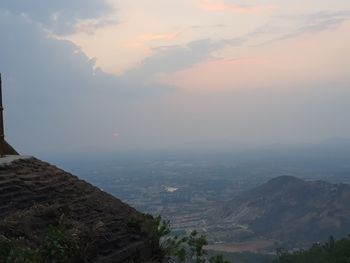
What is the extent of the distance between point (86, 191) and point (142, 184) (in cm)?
14899

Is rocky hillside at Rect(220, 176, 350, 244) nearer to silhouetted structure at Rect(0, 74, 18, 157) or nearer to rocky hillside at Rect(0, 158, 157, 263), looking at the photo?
silhouetted structure at Rect(0, 74, 18, 157)

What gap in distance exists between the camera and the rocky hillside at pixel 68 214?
20.7 ft

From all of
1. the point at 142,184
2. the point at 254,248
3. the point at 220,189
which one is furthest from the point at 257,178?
the point at 254,248

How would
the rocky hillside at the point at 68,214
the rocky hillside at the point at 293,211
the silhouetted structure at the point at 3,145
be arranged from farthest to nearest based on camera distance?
the rocky hillside at the point at 293,211
the silhouetted structure at the point at 3,145
the rocky hillside at the point at 68,214

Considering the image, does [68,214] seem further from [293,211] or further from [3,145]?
[293,211]

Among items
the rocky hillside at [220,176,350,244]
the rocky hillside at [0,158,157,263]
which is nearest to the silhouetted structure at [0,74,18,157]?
the rocky hillside at [0,158,157,263]

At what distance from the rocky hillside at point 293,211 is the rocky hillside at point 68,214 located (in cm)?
8009

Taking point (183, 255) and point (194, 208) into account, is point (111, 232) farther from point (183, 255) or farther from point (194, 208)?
point (194, 208)

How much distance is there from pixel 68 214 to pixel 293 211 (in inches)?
4069

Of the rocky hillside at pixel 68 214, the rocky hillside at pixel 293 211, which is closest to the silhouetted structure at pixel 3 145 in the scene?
the rocky hillside at pixel 68 214

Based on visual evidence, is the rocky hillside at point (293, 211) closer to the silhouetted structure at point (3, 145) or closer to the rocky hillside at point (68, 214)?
the silhouetted structure at point (3, 145)

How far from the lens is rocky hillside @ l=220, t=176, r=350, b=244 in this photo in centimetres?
8812

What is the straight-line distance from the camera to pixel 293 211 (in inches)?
4119

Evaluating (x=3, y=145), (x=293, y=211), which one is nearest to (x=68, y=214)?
(x=3, y=145)
